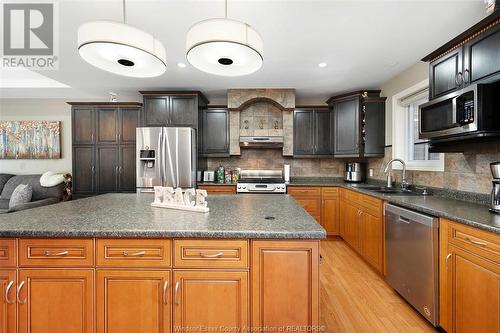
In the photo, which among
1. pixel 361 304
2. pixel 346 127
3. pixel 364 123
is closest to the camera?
pixel 361 304

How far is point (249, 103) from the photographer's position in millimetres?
4145

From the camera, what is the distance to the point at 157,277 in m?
1.26

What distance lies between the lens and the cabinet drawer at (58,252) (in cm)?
125

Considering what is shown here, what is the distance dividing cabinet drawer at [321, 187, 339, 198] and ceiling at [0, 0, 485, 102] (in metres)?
1.75

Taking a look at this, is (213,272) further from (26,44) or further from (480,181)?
(26,44)

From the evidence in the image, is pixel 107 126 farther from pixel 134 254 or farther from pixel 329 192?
pixel 329 192

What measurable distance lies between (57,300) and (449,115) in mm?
3011

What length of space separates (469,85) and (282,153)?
9.44ft

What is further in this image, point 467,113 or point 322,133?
point 322,133

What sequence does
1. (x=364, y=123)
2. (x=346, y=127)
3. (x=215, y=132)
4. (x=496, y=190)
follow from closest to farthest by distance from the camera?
(x=496, y=190) → (x=364, y=123) → (x=346, y=127) → (x=215, y=132)

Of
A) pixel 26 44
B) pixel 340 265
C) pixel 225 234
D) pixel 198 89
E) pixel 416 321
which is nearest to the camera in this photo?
pixel 225 234

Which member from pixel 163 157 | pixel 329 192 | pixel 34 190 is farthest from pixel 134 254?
pixel 34 190

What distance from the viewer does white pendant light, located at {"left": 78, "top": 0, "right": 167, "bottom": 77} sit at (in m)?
1.15

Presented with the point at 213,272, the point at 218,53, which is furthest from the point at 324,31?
the point at 213,272
